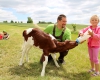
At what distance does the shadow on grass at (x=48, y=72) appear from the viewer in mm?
6512

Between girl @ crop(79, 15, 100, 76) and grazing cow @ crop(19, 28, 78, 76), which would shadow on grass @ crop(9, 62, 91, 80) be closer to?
grazing cow @ crop(19, 28, 78, 76)

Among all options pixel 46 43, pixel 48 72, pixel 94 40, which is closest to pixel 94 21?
pixel 94 40

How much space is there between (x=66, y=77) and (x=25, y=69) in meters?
1.51

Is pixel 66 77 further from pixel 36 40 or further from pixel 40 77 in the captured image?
pixel 36 40

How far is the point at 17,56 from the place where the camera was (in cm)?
885

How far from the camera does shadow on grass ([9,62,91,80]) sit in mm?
6512

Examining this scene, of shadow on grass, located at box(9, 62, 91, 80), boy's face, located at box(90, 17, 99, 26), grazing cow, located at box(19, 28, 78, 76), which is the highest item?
boy's face, located at box(90, 17, 99, 26)

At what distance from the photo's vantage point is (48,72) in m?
6.84

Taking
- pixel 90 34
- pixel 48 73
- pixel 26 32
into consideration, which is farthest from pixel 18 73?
pixel 90 34

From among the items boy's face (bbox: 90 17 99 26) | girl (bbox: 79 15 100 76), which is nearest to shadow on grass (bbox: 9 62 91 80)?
girl (bbox: 79 15 100 76)

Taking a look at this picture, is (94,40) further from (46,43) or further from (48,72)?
(48,72)

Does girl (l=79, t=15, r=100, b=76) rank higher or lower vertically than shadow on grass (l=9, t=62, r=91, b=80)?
higher

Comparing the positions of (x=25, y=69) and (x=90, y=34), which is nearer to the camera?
(x=90, y=34)

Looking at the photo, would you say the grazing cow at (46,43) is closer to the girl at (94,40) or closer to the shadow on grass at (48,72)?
the shadow on grass at (48,72)
